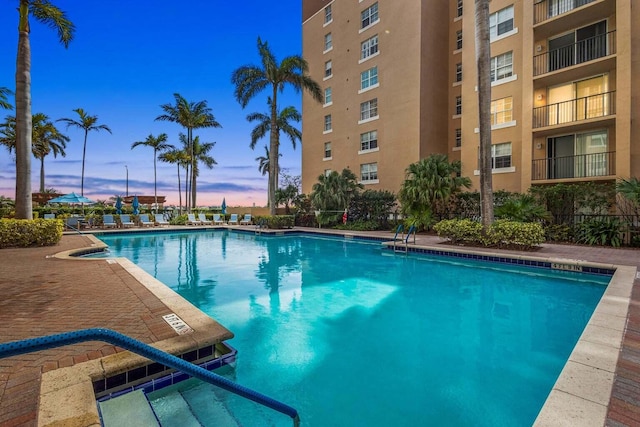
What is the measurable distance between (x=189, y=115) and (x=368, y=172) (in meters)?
18.9

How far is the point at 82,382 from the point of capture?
282 cm

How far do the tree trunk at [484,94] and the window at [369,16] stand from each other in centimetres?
1437

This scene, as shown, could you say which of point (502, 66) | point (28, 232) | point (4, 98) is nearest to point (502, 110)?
point (502, 66)

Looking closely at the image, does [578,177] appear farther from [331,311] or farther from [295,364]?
[295,364]

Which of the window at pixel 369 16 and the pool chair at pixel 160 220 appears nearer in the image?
the window at pixel 369 16

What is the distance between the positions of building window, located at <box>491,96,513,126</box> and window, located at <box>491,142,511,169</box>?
1337 millimetres

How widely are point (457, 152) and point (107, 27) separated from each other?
24.7 meters

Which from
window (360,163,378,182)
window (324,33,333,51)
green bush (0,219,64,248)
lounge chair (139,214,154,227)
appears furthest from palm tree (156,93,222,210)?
green bush (0,219,64,248)

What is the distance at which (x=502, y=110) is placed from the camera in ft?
61.7

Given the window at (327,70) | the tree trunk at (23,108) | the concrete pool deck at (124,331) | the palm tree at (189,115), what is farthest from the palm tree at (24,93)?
the palm tree at (189,115)

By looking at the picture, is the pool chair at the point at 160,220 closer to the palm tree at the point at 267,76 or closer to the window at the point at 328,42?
the palm tree at the point at 267,76

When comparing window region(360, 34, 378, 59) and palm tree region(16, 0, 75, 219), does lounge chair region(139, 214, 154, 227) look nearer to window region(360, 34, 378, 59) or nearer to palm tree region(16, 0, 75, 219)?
palm tree region(16, 0, 75, 219)

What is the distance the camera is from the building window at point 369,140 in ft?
79.9

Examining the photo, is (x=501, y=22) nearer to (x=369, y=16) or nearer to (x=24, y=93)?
(x=369, y=16)
